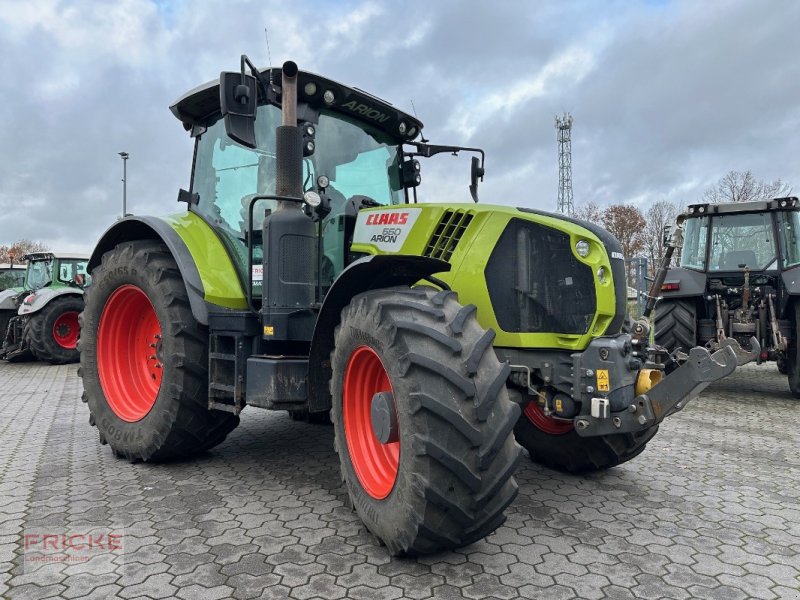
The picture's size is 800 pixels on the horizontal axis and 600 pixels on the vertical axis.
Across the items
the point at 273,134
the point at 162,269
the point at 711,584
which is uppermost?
the point at 273,134

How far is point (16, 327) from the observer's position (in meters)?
13.0

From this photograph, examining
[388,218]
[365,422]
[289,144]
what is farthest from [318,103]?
[365,422]

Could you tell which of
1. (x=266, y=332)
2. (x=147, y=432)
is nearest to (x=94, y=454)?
(x=147, y=432)

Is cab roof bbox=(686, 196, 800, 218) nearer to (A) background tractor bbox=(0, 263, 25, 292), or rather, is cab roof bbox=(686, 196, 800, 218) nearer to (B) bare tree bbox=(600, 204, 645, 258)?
(A) background tractor bbox=(0, 263, 25, 292)

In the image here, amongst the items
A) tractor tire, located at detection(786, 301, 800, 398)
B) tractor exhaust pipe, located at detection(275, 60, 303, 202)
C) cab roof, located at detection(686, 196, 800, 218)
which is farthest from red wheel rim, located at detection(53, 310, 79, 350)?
tractor tire, located at detection(786, 301, 800, 398)

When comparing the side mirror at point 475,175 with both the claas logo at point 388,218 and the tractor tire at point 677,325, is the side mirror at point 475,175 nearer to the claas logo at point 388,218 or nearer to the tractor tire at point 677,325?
the claas logo at point 388,218

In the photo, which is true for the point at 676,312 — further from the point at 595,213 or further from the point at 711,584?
the point at 595,213

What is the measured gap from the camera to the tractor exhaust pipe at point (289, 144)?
3.82 meters

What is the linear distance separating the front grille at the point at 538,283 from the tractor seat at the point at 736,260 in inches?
257

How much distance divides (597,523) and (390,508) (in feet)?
4.27

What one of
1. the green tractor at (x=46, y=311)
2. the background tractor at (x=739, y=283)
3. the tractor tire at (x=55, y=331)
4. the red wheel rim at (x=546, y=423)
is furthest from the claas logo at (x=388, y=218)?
the tractor tire at (x=55, y=331)

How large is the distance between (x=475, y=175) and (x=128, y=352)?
122 inches

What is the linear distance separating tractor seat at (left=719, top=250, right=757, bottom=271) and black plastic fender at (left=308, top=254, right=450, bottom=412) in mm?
7006

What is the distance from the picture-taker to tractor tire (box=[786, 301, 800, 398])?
26.0 feet
